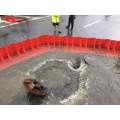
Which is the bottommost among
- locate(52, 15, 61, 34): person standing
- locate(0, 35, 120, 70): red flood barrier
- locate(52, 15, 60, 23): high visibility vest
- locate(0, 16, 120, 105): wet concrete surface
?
locate(0, 16, 120, 105): wet concrete surface

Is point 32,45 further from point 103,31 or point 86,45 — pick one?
point 103,31

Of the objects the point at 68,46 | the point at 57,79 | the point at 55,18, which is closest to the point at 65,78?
the point at 57,79

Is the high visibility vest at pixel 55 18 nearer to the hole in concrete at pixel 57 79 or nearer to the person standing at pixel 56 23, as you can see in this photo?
the person standing at pixel 56 23

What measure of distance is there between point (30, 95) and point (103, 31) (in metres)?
1.88

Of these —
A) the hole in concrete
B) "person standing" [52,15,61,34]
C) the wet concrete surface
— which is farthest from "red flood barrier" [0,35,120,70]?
"person standing" [52,15,61,34]

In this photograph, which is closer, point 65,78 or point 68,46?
point 65,78

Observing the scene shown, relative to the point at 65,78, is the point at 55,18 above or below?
above

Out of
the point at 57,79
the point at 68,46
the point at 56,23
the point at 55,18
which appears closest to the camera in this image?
the point at 57,79

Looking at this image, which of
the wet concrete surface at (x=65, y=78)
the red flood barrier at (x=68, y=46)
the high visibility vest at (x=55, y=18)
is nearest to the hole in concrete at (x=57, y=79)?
the wet concrete surface at (x=65, y=78)

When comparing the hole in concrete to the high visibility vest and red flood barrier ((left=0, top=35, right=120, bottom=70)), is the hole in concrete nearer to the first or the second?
red flood barrier ((left=0, top=35, right=120, bottom=70))

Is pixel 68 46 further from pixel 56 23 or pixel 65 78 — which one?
pixel 65 78

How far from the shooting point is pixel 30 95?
1671 millimetres

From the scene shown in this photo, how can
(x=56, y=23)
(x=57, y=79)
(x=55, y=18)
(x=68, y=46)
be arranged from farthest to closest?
(x=56, y=23), (x=55, y=18), (x=68, y=46), (x=57, y=79)
